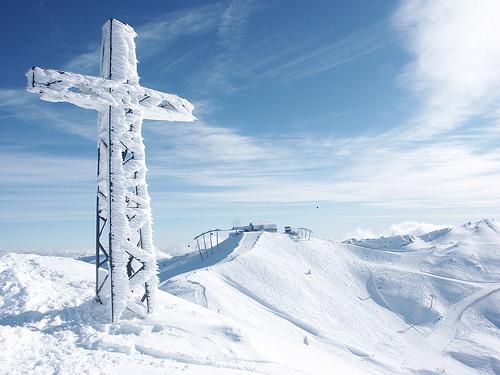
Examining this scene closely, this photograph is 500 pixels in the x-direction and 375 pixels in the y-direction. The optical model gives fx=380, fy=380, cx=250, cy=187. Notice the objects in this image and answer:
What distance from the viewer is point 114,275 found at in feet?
42.3

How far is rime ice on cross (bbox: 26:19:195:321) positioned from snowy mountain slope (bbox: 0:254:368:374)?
3.45ft

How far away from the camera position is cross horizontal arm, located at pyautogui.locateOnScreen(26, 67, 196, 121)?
1199 centimetres

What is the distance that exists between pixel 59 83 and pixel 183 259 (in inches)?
2620

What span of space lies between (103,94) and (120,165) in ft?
8.34

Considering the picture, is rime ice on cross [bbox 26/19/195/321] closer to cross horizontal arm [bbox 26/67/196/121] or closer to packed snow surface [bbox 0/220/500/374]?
cross horizontal arm [bbox 26/67/196/121]

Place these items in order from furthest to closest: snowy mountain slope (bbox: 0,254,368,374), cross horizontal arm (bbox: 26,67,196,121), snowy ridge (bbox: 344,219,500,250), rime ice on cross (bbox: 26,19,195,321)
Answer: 1. snowy ridge (bbox: 344,219,500,250)
2. rime ice on cross (bbox: 26,19,195,321)
3. cross horizontal arm (bbox: 26,67,196,121)
4. snowy mountain slope (bbox: 0,254,368,374)

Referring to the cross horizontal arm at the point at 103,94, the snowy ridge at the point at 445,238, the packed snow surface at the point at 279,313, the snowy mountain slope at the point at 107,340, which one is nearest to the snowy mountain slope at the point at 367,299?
the packed snow surface at the point at 279,313

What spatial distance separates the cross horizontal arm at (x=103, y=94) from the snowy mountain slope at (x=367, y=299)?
864 inches

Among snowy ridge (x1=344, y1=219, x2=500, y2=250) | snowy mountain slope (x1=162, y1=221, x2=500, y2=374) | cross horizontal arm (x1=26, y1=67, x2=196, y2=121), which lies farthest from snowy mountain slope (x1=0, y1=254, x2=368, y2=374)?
Result: snowy ridge (x1=344, y1=219, x2=500, y2=250)

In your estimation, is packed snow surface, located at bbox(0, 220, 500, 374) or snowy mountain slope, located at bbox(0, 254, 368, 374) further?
packed snow surface, located at bbox(0, 220, 500, 374)

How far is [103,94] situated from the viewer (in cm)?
1329

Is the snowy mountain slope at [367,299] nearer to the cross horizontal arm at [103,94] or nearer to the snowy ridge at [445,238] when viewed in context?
the snowy ridge at [445,238]

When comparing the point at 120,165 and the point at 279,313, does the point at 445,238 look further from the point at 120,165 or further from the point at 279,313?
the point at 120,165

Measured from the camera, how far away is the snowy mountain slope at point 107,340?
9688mm
